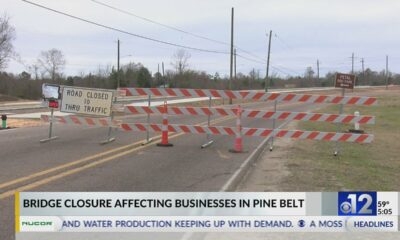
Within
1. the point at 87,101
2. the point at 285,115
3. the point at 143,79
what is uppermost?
the point at 143,79

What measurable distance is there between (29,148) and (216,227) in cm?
835

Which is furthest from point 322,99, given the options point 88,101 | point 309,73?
point 309,73

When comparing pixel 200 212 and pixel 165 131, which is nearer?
pixel 200 212

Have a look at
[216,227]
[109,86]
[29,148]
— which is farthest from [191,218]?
[109,86]

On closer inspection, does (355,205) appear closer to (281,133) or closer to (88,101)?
(281,133)

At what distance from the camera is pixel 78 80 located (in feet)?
338

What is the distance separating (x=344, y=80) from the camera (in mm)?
13438

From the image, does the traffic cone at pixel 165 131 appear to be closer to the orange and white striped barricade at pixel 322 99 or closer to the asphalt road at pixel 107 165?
the asphalt road at pixel 107 165

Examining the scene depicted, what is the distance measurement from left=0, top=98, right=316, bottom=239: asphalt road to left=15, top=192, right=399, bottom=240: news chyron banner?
859mm

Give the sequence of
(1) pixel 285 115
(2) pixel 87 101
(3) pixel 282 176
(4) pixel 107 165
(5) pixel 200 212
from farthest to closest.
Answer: (2) pixel 87 101 → (1) pixel 285 115 → (4) pixel 107 165 → (3) pixel 282 176 → (5) pixel 200 212

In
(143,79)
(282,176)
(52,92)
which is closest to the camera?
(282,176)

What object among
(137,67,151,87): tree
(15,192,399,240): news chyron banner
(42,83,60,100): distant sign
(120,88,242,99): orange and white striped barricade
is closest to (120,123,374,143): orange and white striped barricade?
Answer: (120,88,242,99): orange and white striped barricade

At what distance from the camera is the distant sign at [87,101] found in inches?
537

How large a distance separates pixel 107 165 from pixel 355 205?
19.2 ft
